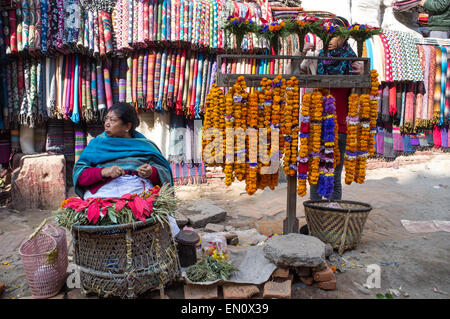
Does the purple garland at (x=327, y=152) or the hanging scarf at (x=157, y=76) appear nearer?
the purple garland at (x=327, y=152)

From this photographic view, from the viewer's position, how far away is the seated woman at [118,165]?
261 centimetres

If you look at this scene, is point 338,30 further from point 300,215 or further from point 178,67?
point 178,67

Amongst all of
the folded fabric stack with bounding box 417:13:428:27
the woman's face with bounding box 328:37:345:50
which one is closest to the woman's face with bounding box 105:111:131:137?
the woman's face with bounding box 328:37:345:50

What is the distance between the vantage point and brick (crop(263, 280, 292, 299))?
245 cm

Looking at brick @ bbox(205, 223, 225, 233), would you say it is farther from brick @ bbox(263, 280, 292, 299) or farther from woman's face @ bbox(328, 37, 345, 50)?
woman's face @ bbox(328, 37, 345, 50)

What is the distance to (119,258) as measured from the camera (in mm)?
2264

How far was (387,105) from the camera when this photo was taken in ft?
21.4

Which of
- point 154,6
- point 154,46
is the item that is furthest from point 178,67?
point 154,6

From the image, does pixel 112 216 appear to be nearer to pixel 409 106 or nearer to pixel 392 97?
pixel 392 97

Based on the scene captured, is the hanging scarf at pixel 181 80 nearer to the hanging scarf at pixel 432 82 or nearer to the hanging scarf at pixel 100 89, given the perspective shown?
the hanging scarf at pixel 100 89

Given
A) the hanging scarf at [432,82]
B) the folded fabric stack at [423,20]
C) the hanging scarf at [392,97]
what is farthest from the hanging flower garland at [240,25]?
the folded fabric stack at [423,20]

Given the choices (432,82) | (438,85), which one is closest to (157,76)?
(432,82)

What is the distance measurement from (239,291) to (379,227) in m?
2.34

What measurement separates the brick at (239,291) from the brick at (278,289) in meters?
0.09
